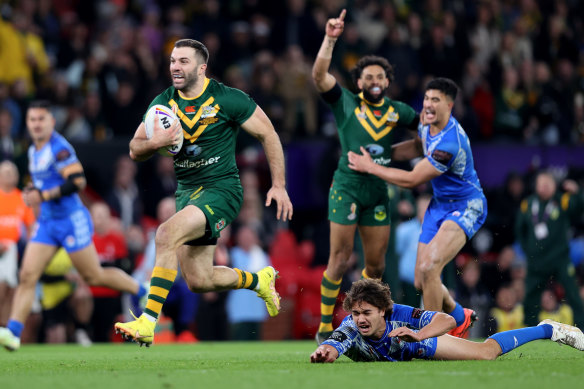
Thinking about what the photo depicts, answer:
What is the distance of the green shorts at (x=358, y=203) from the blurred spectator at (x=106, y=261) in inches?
199

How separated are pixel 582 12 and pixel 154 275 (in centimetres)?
1636

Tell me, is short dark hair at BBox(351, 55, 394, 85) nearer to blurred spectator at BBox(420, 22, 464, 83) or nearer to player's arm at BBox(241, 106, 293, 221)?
player's arm at BBox(241, 106, 293, 221)

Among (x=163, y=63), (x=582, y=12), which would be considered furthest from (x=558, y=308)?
(x=582, y=12)

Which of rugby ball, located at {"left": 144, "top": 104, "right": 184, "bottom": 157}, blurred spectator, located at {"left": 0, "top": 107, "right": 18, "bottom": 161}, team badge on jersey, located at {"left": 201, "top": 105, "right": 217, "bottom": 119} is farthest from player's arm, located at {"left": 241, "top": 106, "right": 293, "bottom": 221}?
blurred spectator, located at {"left": 0, "top": 107, "right": 18, "bottom": 161}

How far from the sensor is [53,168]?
1137cm

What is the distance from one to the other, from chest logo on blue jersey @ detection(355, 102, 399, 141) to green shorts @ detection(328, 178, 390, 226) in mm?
523

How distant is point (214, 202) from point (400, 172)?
1946 mm

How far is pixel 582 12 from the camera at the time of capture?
21.9 metres

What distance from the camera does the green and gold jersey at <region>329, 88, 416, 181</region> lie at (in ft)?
33.1

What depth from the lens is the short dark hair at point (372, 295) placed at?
766 cm

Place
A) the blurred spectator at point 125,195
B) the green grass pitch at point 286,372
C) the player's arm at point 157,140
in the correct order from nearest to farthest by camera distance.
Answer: the green grass pitch at point 286,372 < the player's arm at point 157,140 < the blurred spectator at point 125,195

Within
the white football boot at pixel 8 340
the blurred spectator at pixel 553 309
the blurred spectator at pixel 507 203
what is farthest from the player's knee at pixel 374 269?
the blurred spectator at pixel 507 203

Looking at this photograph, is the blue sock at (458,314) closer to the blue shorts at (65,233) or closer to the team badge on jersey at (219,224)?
the team badge on jersey at (219,224)

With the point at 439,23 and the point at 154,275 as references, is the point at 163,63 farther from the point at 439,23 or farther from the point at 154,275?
the point at 154,275
